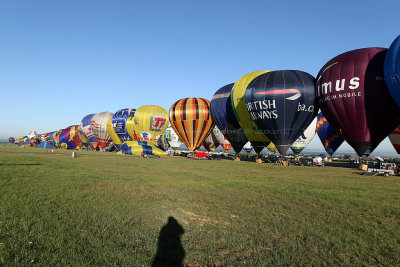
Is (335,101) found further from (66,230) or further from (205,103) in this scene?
(66,230)

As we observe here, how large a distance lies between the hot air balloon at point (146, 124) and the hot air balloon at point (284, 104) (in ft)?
89.5

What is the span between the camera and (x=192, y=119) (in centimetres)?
4572

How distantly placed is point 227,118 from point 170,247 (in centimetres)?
3716

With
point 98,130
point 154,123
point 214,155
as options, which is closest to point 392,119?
point 214,155

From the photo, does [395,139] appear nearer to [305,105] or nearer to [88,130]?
[305,105]

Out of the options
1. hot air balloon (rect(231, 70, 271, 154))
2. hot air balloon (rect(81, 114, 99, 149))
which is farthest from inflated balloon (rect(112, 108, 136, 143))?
hot air balloon (rect(231, 70, 271, 154))

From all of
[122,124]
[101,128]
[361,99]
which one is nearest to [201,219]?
[361,99]

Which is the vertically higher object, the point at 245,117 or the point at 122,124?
the point at 245,117

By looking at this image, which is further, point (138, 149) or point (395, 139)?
point (138, 149)

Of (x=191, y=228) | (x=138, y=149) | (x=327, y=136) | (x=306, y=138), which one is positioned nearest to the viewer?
(x=191, y=228)

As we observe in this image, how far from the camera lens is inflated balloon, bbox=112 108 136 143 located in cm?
5744

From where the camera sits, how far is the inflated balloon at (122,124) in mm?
57438

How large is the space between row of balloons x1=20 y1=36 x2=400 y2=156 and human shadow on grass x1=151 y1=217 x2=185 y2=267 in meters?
24.6

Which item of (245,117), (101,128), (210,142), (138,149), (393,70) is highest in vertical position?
(393,70)
